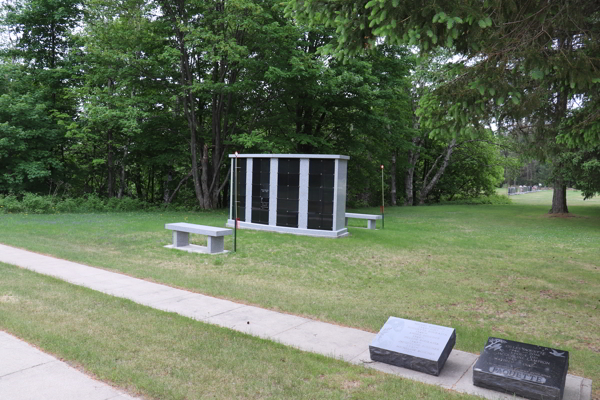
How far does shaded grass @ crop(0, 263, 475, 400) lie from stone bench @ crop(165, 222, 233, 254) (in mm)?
4933

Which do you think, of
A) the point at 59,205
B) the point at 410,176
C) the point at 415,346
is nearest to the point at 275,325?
the point at 415,346

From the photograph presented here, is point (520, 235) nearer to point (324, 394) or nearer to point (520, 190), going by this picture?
point (324, 394)

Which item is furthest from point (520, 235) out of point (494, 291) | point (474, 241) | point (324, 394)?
point (324, 394)

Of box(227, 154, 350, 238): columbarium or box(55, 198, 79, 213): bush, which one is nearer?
box(227, 154, 350, 238): columbarium

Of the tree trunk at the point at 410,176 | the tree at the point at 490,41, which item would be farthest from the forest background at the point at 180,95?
the tree at the point at 490,41

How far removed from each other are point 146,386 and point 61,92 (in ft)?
84.0

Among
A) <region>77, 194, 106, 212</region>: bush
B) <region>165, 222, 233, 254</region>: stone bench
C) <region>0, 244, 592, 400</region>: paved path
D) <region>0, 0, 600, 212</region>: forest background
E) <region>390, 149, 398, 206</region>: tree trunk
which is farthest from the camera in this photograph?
<region>390, 149, 398, 206</region>: tree trunk

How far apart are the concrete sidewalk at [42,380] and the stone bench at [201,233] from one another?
255 inches

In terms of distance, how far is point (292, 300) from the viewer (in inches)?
265

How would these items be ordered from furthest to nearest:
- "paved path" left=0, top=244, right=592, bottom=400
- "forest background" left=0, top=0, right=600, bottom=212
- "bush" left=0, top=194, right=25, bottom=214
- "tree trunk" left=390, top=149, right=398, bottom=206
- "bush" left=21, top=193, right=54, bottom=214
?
1. "tree trunk" left=390, top=149, right=398, bottom=206
2. "forest background" left=0, top=0, right=600, bottom=212
3. "bush" left=21, top=193, right=54, bottom=214
4. "bush" left=0, top=194, right=25, bottom=214
5. "paved path" left=0, top=244, right=592, bottom=400

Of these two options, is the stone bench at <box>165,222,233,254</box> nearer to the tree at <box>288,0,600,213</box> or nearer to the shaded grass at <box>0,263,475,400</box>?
the shaded grass at <box>0,263,475,400</box>

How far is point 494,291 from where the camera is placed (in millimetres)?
7801

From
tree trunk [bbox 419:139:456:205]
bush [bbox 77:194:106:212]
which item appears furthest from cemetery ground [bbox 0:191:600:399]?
tree trunk [bbox 419:139:456:205]

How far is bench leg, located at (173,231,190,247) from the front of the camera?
458 inches
